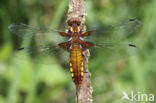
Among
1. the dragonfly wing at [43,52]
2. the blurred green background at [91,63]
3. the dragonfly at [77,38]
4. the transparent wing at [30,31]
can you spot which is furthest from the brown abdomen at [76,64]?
the blurred green background at [91,63]

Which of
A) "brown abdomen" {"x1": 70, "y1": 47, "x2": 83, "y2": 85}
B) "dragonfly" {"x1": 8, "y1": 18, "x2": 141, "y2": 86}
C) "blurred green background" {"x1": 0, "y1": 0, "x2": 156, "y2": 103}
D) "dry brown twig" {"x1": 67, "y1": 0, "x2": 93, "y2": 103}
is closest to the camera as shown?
"dry brown twig" {"x1": 67, "y1": 0, "x2": 93, "y2": 103}

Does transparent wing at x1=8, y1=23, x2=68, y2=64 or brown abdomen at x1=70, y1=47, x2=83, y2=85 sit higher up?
transparent wing at x1=8, y1=23, x2=68, y2=64

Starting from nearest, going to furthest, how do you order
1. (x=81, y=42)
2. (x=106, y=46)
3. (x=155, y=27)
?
(x=81, y=42) → (x=106, y=46) → (x=155, y=27)

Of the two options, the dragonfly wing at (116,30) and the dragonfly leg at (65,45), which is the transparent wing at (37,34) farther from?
the dragonfly wing at (116,30)

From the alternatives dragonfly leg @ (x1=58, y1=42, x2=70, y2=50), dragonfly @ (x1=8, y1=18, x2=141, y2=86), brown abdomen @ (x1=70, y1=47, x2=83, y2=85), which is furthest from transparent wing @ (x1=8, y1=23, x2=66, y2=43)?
brown abdomen @ (x1=70, y1=47, x2=83, y2=85)

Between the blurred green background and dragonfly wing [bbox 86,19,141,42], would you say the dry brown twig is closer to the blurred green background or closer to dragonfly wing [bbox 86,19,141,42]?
dragonfly wing [bbox 86,19,141,42]

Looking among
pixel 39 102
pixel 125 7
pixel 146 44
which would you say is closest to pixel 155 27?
pixel 146 44

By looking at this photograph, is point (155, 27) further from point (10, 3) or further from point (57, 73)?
point (10, 3)

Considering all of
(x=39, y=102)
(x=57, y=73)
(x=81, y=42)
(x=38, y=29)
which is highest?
(x=38, y=29)
